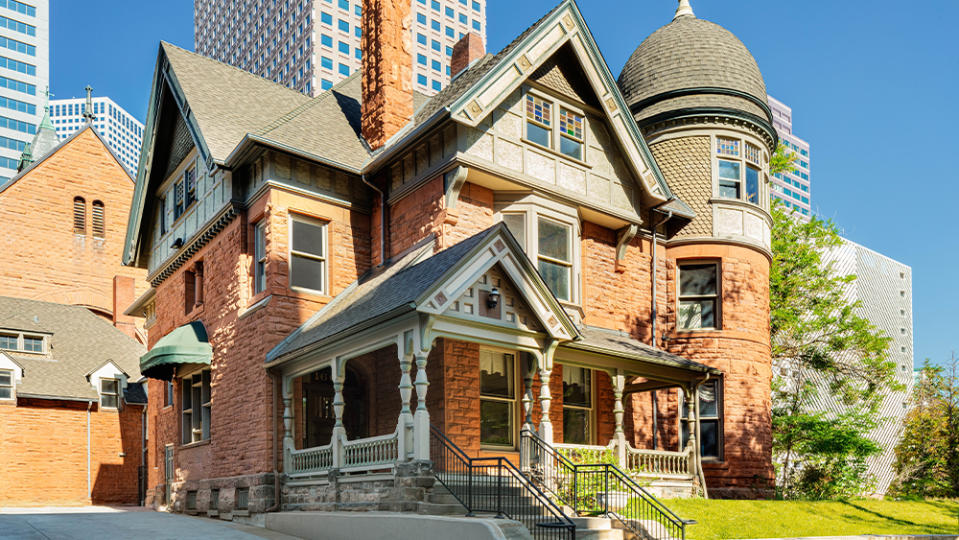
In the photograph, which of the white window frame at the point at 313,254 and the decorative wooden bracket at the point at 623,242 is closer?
the white window frame at the point at 313,254

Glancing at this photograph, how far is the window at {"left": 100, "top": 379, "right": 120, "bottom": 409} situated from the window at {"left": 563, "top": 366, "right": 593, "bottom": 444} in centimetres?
2033

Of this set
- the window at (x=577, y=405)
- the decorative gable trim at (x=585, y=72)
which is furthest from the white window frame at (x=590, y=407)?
the decorative gable trim at (x=585, y=72)

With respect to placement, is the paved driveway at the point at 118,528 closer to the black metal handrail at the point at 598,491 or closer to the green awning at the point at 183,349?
the green awning at the point at 183,349

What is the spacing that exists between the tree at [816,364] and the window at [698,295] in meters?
6.99

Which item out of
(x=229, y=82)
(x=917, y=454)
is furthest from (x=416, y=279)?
(x=917, y=454)

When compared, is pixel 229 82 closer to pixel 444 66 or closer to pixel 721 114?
pixel 721 114

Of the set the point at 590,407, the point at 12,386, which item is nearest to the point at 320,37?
the point at 12,386

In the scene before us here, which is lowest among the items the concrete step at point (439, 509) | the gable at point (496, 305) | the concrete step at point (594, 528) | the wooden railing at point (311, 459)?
the concrete step at point (594, 528)

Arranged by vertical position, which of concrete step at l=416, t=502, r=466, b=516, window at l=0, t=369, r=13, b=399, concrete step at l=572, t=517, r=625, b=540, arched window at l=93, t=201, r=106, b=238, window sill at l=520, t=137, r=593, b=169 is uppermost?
arched window at l=93, t=201, r=106, b=238

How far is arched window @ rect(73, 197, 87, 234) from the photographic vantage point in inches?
1578

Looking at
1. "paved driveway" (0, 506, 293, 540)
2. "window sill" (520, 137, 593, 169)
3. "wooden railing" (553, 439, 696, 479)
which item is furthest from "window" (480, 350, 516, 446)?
"window sill" (520, 137, 593, 169)

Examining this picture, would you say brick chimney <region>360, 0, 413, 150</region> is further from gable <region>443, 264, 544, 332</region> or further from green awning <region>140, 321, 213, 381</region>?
gable <region>443, 264, 544, 332</region>

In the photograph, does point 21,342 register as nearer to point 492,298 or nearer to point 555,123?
point 555,123

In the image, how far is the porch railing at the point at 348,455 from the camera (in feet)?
46.6
